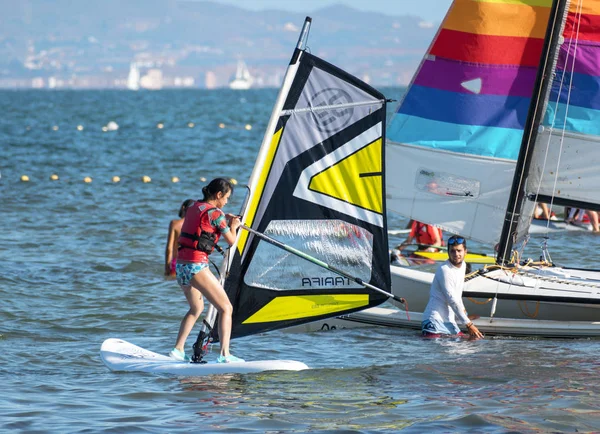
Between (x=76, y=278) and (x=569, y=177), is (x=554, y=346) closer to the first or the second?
(x=569, y=177)

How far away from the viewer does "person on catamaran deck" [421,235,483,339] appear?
986cm

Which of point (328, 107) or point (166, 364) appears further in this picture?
point (166, 364)

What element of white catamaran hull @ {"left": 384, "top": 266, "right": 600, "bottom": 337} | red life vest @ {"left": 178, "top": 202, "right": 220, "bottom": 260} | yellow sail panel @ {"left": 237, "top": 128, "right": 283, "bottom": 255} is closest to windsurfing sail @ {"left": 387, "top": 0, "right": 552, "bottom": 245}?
white catamaran hull @ {"left": 384, "top": 266, "right": 600, "bottom": 337}

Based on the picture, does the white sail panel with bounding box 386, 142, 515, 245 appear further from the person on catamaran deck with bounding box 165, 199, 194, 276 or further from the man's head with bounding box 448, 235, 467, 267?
the person on catamaran deck with bounding box 165, 199, 194, 276

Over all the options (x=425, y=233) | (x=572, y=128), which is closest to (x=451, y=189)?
(x=572, y=128)

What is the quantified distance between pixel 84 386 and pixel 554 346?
178 inches

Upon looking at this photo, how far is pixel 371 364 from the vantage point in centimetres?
932

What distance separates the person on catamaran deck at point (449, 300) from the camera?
986 centimetres

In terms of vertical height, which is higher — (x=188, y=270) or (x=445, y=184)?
(x=445, y=184)

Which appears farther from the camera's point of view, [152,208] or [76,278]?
[152,208]

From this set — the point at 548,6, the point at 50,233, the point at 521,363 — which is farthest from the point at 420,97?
the point at 50,233

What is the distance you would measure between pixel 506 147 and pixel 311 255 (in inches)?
153

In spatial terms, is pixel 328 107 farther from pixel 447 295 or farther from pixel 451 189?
pixel 451 189

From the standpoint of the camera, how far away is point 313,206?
8.52 meters
